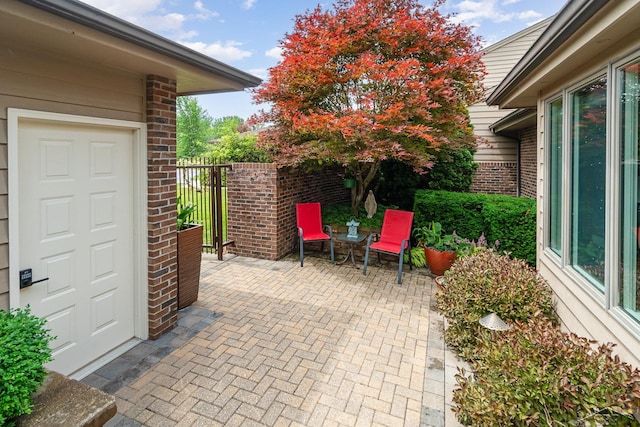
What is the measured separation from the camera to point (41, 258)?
8.61 feet

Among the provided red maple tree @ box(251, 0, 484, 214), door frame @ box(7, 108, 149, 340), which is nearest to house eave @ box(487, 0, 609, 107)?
red maple tree @ box(251, 0, 484, 214)

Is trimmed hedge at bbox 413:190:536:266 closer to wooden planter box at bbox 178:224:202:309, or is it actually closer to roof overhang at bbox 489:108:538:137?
roof overhang at bbox 489:108:538:137

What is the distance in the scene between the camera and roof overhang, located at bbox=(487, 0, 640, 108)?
1768mm

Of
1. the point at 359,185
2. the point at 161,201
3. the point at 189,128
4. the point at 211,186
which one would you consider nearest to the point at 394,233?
the point at 359,185

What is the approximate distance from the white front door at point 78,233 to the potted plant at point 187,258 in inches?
26.4

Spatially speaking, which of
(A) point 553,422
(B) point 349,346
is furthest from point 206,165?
(A) point 553,422

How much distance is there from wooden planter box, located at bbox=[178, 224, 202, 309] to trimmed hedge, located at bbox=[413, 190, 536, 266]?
4252mm

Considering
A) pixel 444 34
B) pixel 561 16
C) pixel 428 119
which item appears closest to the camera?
pixel 561 16

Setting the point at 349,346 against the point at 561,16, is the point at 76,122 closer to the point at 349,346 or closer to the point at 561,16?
the point at 349,346

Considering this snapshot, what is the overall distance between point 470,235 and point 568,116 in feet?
11.8

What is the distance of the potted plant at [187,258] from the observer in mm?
4109

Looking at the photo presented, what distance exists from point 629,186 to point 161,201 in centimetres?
373

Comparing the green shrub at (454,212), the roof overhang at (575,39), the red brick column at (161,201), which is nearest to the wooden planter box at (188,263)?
the red brick column at (161,201)

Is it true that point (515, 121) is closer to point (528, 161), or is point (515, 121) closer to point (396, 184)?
point (528, 161)
